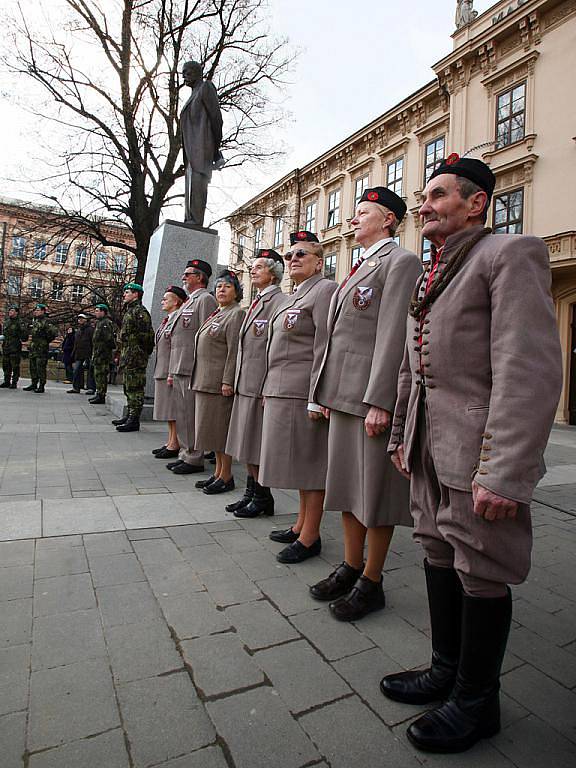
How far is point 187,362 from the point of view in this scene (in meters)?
5.30

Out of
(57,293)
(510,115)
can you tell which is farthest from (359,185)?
(57,293)

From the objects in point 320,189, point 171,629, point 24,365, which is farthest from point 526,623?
point 320,189

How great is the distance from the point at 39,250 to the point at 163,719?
56.7 feet

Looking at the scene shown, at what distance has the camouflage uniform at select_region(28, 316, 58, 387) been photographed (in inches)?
515

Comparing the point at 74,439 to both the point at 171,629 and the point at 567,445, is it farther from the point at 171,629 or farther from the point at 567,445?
the point at 567,445

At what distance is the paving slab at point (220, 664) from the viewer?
1726mm

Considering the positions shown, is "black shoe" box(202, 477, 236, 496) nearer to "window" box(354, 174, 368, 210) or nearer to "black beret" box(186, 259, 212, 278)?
"black beret" box(186, 259, 212, 278)

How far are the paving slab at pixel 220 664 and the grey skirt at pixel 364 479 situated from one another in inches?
30.6

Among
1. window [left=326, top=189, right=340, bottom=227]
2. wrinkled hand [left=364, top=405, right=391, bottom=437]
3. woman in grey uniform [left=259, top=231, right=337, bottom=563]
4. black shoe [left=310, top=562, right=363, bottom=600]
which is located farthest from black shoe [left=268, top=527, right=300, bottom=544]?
window [left=326, top=189, right=340, bottom=227]

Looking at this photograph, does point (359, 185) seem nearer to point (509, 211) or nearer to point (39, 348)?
point (509, 211)

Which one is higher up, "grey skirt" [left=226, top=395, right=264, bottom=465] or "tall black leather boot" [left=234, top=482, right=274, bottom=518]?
"grey skirt" [left=226, top=395, right=264, bottom=465]

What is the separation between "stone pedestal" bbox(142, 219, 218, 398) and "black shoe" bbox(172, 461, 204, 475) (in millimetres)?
3633

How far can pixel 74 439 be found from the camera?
21.5 ft

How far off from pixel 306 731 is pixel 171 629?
79cm
